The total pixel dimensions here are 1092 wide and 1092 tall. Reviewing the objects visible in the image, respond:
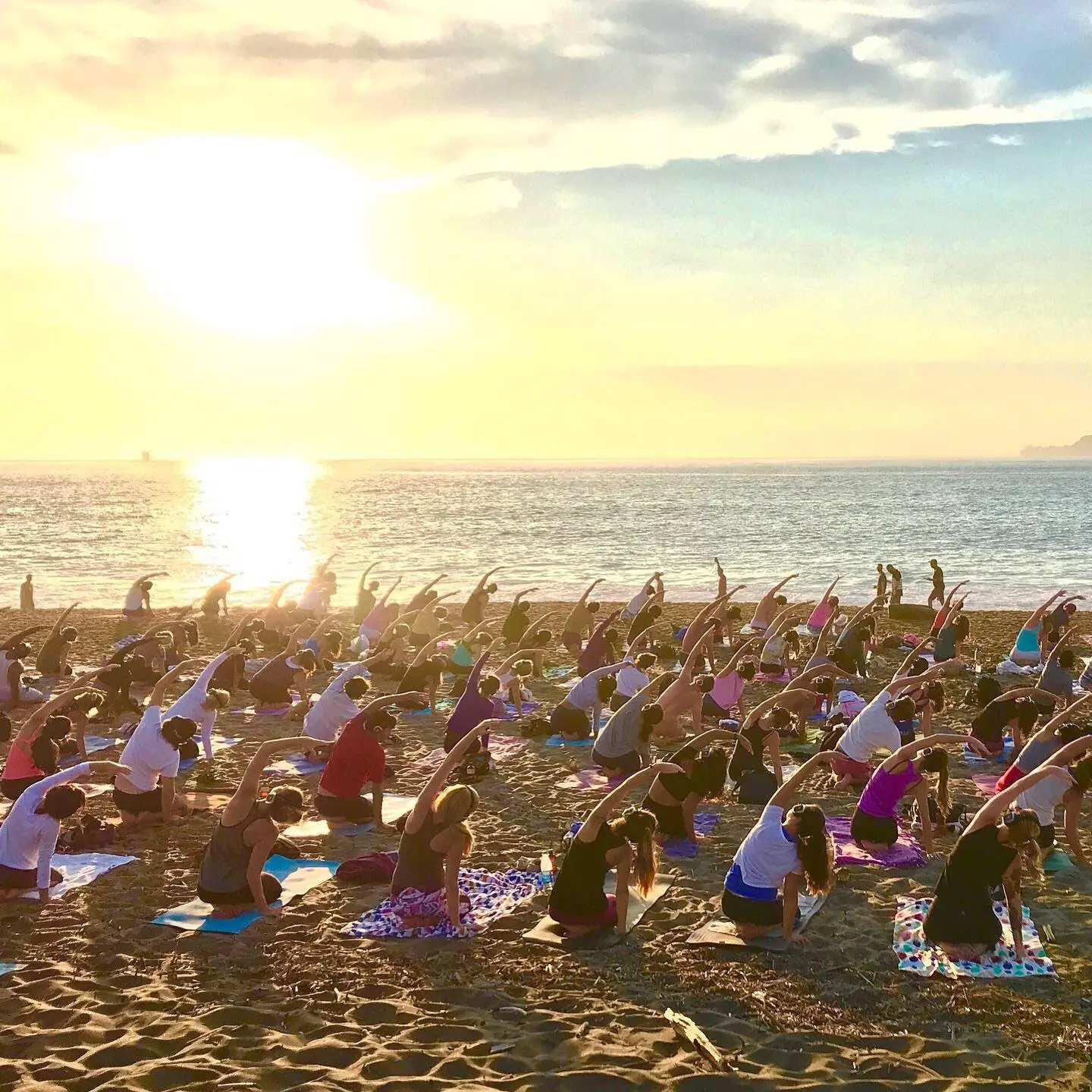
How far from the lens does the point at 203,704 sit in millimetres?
12398

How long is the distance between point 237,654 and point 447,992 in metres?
9.50

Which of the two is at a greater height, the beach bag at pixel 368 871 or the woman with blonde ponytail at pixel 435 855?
the woman with blonde ponytail at pixel 435 855

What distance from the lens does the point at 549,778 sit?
1219 centimetres

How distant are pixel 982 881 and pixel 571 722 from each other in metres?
7.05

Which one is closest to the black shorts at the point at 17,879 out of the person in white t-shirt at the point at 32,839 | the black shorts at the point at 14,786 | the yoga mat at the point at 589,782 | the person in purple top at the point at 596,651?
the person in white t-shirt at the point at 32,839

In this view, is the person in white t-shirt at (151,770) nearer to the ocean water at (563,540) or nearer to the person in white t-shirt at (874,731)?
the person in white t-shirt at (874,731)

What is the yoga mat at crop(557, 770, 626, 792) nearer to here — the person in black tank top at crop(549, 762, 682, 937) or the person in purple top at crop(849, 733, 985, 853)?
the person in purple top at crop(849, 733, 985, 853)

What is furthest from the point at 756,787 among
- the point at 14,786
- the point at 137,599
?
the point at 137,599

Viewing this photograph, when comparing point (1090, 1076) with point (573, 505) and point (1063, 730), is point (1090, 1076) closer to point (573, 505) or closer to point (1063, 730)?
point (1063, 730)

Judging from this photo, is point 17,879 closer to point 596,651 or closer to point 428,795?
point 428,795

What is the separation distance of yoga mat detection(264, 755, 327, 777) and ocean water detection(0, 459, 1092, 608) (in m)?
22.9

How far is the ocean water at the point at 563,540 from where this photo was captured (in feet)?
141

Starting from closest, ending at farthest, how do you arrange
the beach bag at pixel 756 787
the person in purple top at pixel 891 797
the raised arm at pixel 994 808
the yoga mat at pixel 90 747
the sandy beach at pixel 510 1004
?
the sandy beach at pixel 510 1004 < the raised arm at pixel 994 808 < the person in purple top at pixel 891 797 < the beach bag at pixel 756 787 < the yoga mat at pixel 90 747

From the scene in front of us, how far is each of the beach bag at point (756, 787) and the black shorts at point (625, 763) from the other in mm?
1189
